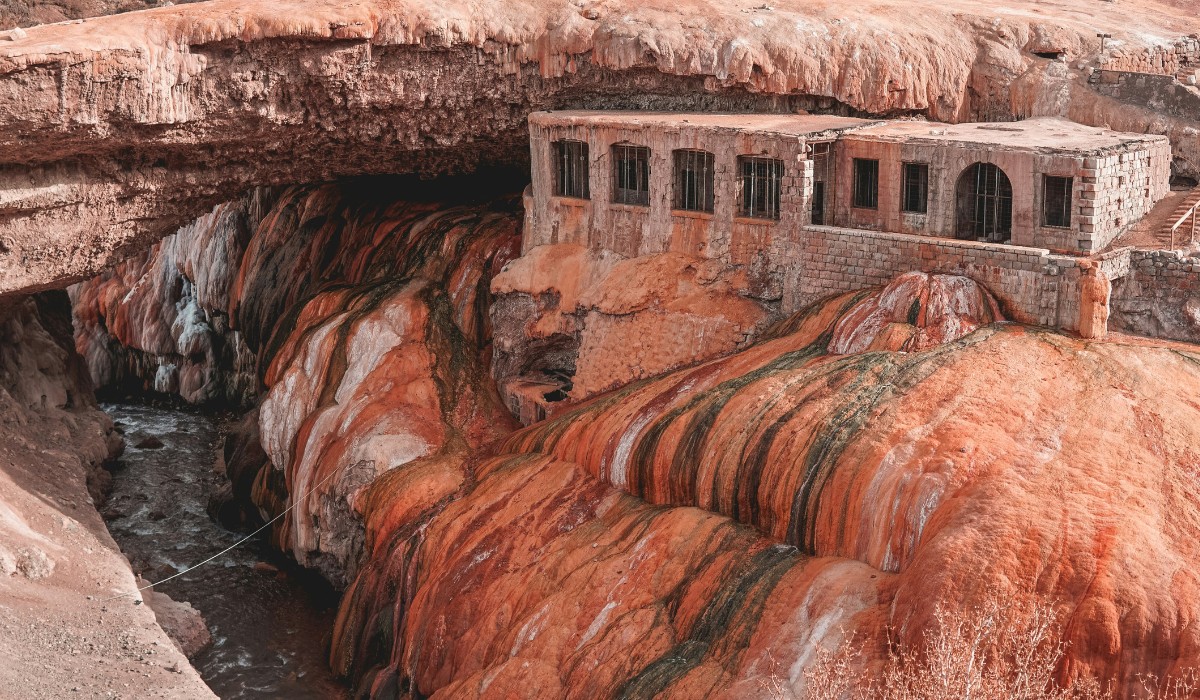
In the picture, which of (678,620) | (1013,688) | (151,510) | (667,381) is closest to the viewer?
(1013,688)

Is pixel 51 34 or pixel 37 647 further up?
pixel 51 34

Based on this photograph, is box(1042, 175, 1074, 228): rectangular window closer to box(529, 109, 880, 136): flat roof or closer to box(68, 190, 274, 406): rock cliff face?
box(529, 109, 880, 136): flat roof

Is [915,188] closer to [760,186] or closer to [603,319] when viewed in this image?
[760,186]

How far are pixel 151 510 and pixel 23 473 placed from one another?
6.19 metres

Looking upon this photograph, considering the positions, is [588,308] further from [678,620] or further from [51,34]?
[51,34]

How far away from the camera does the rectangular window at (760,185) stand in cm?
A: 3334

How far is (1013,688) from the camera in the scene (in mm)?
21016

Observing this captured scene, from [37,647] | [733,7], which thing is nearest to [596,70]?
[733,7]

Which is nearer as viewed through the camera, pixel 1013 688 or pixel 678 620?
pixel 1013 688

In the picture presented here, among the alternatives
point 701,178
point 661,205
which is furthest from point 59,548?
point 701,178

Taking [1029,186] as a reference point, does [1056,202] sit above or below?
below

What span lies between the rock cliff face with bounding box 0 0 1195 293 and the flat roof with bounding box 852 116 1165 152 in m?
2.89

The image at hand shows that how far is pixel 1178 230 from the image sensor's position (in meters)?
31.5

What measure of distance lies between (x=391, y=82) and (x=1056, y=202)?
15.8 m
